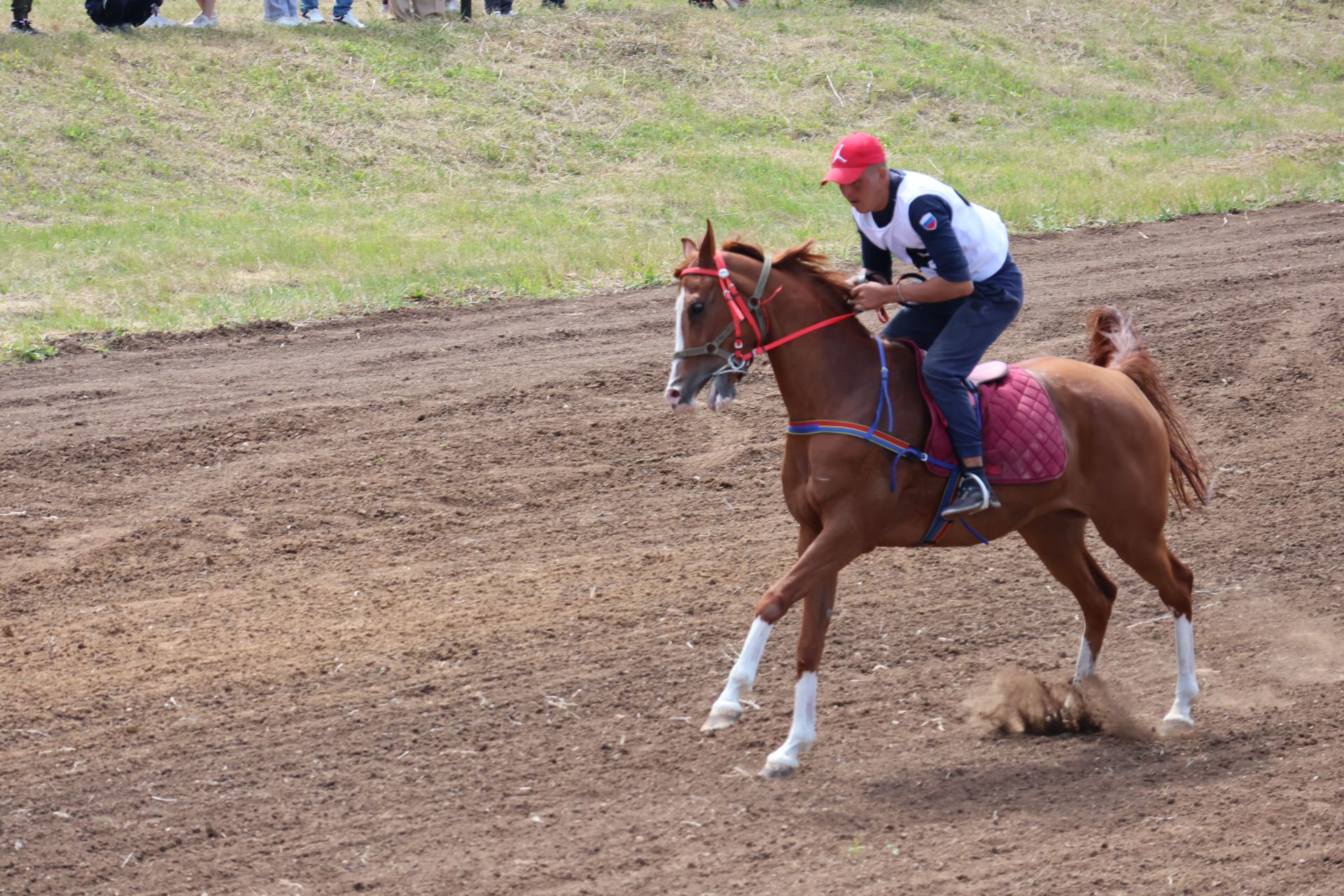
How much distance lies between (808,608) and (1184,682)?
2.00 m

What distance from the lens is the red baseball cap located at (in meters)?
6.04

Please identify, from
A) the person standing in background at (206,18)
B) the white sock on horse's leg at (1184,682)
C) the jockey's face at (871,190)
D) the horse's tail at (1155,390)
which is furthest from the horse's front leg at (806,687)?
the person standing in background at (206,18)

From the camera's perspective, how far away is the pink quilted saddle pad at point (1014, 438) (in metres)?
6.51

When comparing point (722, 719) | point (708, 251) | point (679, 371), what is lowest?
point (722, 719)

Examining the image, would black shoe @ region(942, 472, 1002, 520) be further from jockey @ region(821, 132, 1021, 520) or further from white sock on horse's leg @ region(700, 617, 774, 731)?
white sock on horse's leg @ region(700, 617, 774, 731)

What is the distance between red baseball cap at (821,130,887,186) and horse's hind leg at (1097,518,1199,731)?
2.25 m

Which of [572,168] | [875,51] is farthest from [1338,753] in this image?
[875,51]

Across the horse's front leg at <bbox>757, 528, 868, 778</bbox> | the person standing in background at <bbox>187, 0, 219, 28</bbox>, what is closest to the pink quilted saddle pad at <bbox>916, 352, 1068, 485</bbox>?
the horse's front leg at <bbox>757, 528, 868, 778</bbox>

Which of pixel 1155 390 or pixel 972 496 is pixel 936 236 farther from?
pixel 1155 390

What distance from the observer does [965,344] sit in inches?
255

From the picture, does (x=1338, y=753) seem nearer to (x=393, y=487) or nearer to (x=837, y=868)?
(x=837, y=868)

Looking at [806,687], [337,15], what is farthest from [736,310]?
[337,15]

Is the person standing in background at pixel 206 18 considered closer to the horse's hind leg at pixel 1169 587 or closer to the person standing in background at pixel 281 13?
the person standing in background at pixel 281 13

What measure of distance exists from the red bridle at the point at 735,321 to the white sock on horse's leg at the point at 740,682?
3.87ft
